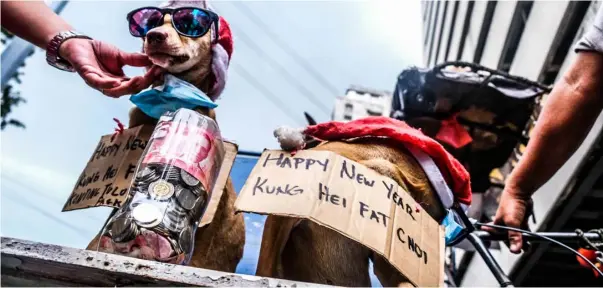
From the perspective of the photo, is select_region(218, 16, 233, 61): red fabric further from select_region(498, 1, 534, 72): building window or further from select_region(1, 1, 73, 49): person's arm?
select_region(498, 1, 534, 72): building window

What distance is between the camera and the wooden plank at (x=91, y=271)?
3.51ft

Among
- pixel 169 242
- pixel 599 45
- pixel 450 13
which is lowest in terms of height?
pixel 169 242

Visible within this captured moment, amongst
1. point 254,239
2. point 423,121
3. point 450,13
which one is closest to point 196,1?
point 254,239

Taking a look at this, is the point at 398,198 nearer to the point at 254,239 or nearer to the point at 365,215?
the point at 365,215

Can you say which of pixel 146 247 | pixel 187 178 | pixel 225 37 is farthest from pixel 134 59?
pixel 146 247

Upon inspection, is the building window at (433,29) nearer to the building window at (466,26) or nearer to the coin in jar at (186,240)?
the building window at (466,26)

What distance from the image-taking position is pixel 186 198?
5.16ft

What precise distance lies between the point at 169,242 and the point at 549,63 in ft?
19.8

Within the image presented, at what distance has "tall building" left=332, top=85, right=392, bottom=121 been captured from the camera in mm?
29531

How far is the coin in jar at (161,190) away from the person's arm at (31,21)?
78 centimetres

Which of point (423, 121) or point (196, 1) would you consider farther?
point (423, 121)

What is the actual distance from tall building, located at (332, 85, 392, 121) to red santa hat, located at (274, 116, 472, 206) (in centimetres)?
2581

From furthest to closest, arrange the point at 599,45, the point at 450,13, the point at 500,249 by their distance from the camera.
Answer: the point at 450,13 < the point at 500,249 < the point at 599,45

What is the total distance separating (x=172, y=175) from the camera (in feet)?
5.16
